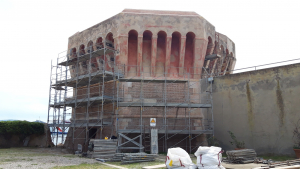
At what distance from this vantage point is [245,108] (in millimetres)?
17531

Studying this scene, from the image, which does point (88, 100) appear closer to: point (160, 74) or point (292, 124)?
point (160, 74)

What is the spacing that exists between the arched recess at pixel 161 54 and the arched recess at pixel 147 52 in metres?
0.63

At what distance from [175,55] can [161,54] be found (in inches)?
44.2

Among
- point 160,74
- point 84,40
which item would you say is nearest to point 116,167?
point 160,74

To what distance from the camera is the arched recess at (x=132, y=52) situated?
788 inches

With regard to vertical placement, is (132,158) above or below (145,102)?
below

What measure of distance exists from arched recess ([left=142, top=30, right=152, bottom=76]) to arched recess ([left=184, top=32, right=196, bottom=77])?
9.52 feet

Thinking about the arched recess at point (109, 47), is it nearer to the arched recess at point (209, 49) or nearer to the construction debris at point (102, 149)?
the construction debris at point (102, 149)

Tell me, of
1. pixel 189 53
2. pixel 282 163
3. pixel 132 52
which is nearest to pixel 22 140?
pixel 132 52

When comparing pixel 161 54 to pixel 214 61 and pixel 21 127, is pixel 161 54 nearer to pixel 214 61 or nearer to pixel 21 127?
pixel 214 61

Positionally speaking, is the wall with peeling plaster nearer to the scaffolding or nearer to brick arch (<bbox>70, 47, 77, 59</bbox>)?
the scaffolding

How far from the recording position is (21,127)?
22.4 m

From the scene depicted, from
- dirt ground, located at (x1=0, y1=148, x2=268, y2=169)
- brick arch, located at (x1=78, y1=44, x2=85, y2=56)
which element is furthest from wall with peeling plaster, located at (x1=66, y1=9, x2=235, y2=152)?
dirt ground, located at (x1=0, y1=148, x2=268, y2=169)

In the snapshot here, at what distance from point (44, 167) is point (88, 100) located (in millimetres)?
7470
